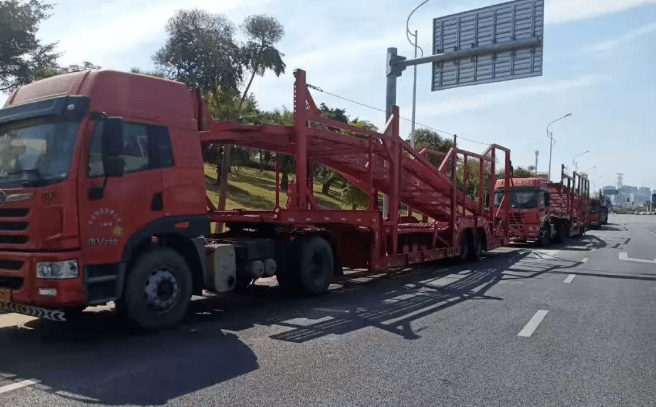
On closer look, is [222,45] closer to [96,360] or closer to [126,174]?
[126,174]

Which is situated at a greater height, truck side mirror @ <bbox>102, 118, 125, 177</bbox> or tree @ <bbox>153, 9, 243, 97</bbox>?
tree @ <bbox>153, 9, 243, 97</bbox>

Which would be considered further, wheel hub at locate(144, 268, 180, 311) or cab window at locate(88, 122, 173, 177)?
wheel hub at locate(144, 268, 180, 311)

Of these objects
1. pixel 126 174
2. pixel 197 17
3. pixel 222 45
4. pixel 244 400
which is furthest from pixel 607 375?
pixel 197 17

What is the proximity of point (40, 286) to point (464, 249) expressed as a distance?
12.8 meters

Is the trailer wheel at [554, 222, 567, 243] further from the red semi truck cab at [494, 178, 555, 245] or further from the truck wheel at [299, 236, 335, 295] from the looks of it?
the truck wheel at [299, 236, 335, 295]

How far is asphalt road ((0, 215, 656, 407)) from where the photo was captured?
16.8 ft

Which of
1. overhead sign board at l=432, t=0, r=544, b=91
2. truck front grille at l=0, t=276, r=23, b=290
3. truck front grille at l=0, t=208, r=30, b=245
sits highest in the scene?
overhead sign board at l=432, t=0, r=544, b=91

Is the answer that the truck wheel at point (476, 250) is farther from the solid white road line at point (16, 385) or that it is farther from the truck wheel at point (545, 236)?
the solid white road line at point (16, 385)

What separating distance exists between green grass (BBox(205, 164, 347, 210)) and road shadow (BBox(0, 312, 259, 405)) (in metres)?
16.2

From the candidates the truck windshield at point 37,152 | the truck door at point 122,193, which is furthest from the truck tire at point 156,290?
the truck windshield at point 37,152

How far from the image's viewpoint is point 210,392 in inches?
201

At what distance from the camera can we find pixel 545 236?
25438mm

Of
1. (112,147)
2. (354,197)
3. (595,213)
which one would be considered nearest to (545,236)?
(354,197)

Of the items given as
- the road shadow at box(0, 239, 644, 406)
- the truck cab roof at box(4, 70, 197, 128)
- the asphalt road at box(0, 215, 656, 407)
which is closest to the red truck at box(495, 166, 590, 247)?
the road shadow at box(0, 239, 644, 406)
